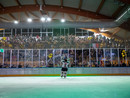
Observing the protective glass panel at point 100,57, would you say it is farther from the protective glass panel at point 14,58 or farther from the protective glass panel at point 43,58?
the protective glass panel at point 14,58

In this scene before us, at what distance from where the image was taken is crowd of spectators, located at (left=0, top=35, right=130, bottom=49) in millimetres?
14367

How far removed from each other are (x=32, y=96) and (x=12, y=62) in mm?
10229

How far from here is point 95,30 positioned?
16.7 meters

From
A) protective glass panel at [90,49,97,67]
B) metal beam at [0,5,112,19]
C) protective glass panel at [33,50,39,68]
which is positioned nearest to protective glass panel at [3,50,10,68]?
protective glass panel at [33,50,39,68]

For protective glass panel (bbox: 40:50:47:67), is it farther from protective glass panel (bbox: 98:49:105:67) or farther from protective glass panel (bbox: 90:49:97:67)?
protective glass panel (bbox: 98:49:105:67)

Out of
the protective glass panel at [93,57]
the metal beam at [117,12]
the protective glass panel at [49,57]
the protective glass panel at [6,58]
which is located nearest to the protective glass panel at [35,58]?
the protective glass panel at [49,57]

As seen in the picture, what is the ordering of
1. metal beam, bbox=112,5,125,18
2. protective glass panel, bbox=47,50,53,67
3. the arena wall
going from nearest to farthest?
1. the arena wall
2. metal beam, bbox=112,5,125,18
3. protective glass panel, bbox=47,50,53,67

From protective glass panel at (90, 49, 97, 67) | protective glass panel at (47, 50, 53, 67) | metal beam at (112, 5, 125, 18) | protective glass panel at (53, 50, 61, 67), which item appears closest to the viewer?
metal beam at (112, 5, 125, 18)

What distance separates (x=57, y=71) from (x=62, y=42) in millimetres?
2904

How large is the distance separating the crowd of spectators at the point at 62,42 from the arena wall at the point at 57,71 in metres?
A: 2.28

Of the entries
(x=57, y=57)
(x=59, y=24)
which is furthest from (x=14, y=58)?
(x=59, y=24)

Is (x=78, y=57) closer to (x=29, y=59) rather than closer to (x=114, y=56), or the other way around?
(x=114, y=56)

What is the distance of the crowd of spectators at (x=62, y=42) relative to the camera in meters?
14.4

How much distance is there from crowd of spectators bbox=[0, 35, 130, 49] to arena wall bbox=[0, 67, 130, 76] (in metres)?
2.28
